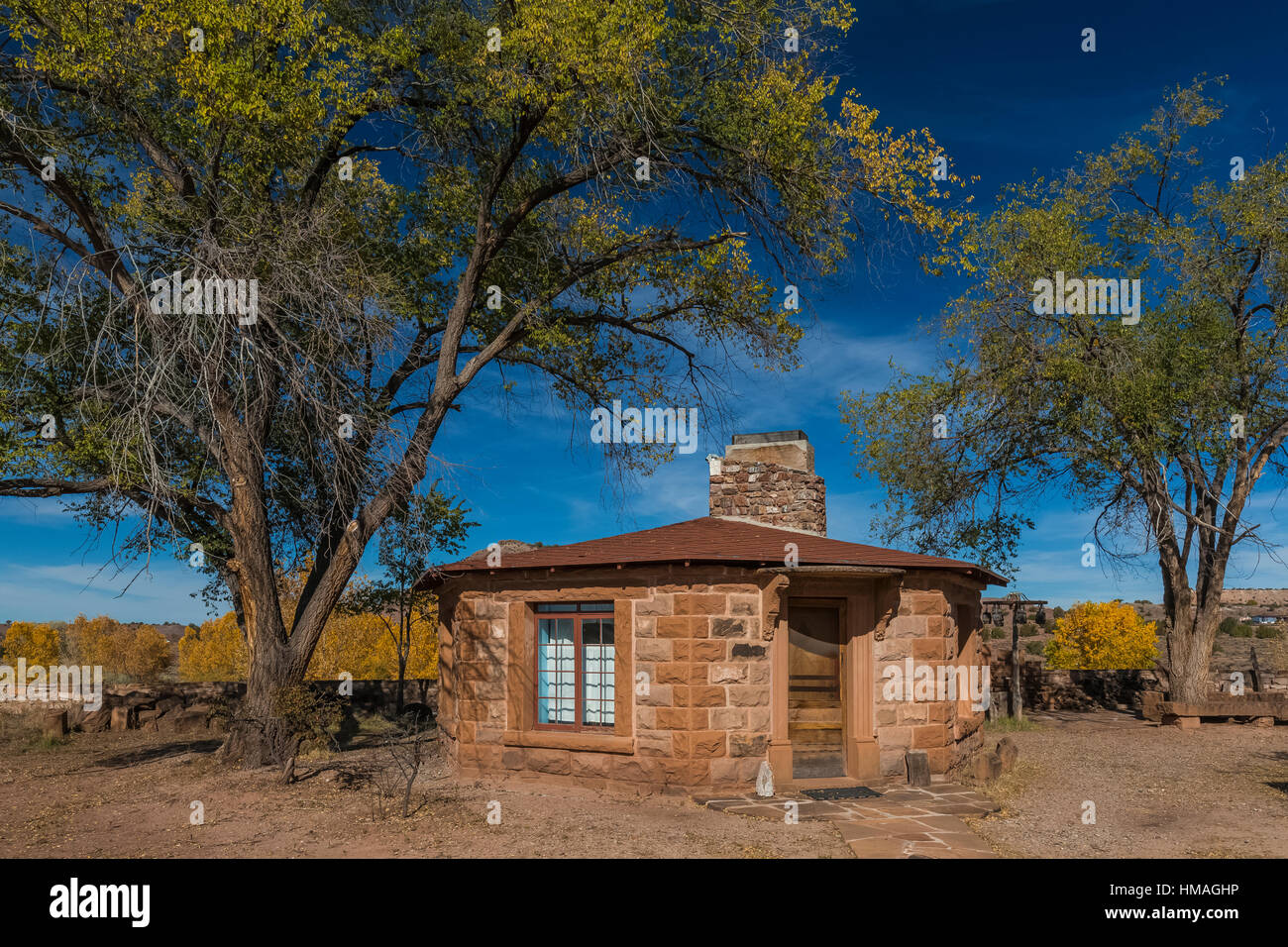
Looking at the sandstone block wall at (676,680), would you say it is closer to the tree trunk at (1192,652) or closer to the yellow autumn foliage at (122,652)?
the tree trunk at (1192,652)

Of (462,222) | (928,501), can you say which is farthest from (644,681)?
(928,501)

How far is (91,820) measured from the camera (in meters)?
9.74

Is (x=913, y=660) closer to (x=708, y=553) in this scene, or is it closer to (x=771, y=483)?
(x=708, y=553)

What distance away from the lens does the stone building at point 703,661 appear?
35.3 ft

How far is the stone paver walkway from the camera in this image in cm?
820

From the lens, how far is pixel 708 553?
35.2 feet

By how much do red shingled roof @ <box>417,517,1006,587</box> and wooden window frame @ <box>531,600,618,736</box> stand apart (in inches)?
26.0

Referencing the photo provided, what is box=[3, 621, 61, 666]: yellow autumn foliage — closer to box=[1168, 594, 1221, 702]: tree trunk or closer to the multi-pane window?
the multi-pane window

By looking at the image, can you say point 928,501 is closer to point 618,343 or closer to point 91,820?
point 618,343

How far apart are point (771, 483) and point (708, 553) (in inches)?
167

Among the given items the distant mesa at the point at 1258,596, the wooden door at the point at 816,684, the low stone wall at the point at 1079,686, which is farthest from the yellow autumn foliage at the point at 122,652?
the distant mesa at the point at 1258,596

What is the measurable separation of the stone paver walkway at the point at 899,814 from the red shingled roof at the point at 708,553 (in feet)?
8.87
